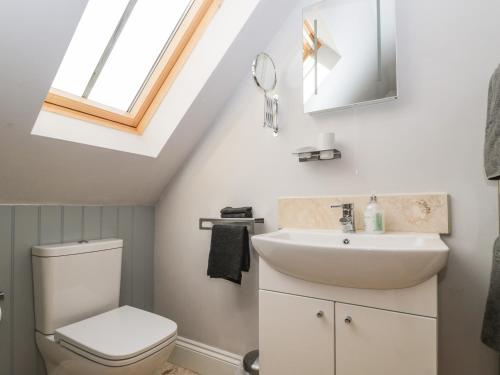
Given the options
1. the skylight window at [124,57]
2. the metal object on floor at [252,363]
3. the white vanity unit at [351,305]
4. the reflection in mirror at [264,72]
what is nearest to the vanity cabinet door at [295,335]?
the white vanity unit at [351,305]

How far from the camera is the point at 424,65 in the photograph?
4.08ft

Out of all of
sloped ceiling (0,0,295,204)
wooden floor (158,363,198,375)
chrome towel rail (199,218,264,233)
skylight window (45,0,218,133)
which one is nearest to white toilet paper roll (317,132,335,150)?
chrome towel rail (199,218,264,233)

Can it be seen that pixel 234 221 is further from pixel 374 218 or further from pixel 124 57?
pixel 124 57

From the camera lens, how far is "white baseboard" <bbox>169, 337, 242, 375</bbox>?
1642 millimetres

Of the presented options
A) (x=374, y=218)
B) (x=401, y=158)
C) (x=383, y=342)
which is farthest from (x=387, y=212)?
(x=383, y=342)

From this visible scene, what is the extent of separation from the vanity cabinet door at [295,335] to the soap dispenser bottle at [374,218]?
1.26 ft

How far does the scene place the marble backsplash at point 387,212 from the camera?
3.89 feet

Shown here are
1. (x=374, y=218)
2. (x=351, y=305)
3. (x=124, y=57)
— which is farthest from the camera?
(x=124, y=57)

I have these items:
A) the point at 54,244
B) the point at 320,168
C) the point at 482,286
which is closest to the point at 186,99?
the point at 320,168

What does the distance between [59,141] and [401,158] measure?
1493 mm

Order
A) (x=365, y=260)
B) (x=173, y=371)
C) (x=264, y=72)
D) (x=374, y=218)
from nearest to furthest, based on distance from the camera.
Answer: (x=365, y=260)
(x=374, y=218)
(x=264, y=72)
(x=173, y=371)

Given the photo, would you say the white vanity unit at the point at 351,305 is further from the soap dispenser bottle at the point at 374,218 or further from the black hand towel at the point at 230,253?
the black hand towel at the point at 230,253

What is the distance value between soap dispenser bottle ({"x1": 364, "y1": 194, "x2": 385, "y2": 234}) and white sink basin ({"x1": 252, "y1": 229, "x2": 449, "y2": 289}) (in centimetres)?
5

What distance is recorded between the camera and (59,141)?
130 centimetres
